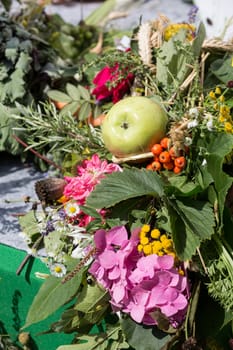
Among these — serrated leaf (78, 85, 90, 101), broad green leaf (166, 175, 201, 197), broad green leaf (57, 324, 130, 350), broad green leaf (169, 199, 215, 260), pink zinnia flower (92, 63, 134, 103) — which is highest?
pink zinnia flower (92, 63, 134, 103)

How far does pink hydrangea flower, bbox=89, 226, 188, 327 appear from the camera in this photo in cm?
121

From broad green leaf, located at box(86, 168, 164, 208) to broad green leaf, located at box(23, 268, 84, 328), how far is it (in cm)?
17

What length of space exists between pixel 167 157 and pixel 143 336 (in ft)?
1.11

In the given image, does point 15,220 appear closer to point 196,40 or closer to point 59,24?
point 196,40

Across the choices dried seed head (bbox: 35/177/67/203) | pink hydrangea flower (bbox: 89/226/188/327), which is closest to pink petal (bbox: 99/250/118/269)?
pink hydrangea flower (bbox: 89/226/188/327)

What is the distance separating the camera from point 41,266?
148 centimetres

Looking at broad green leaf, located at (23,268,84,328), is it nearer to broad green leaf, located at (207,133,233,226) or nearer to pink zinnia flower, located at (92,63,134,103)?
broad green leaf, located at (207,133,233,226)

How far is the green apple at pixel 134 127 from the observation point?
1.36 metres

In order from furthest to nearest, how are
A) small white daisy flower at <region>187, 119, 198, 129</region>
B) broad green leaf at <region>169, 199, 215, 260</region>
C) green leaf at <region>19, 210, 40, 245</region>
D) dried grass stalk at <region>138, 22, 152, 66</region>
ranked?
1. dried grass stalk at <region>138, 22, 152, 66</region>
2. green leaf at <region>19, 210, 40, 245</region>
3. small white daisy flower at <region>187, 119, 198, 129</region>
4. broad green leaf at <region>169, 199, 215, 260</region>

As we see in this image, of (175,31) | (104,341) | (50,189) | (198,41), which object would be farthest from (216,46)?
(104,341)

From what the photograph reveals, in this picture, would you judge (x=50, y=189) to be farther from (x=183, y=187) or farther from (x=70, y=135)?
(x=183, y=187)

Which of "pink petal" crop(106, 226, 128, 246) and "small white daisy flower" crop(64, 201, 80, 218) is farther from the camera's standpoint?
"small white daisy flower" crop(64, 201, 80, 218)

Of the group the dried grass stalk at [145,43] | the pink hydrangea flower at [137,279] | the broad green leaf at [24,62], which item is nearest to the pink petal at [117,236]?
the pink hydrangea flower at [137,279]

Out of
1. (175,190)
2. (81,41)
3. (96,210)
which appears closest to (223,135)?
(175,190)
